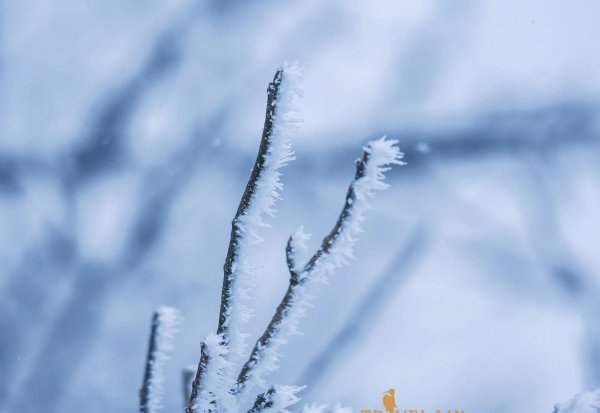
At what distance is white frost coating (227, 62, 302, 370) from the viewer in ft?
2.94

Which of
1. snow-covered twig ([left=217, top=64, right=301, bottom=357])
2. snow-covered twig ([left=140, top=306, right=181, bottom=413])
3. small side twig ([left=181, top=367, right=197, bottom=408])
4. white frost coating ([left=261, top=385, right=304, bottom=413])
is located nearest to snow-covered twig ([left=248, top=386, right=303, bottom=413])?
white frost coating ([left=261, top=385, right=304, bottom=413])

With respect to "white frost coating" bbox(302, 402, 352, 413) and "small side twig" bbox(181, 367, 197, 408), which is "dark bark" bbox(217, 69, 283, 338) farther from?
"small side twig" bbox(181, 367, 197, 408)

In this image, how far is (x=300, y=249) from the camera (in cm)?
104

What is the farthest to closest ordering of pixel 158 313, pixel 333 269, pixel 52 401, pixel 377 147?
1. pixel 52 401
2. pixel 158 313
3. pixel 333 269
4. pixel 377 147

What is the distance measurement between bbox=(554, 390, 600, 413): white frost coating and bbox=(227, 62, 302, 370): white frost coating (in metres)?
0.68

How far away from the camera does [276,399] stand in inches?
41.1

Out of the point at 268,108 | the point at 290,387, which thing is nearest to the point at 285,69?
the point at 268,108

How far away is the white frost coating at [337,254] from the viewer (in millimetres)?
876

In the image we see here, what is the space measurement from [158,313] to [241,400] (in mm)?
429

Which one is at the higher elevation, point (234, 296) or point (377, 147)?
point (377, 147)

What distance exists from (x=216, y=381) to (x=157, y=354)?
0.41 meters

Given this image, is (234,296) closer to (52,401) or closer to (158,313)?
(158,313)

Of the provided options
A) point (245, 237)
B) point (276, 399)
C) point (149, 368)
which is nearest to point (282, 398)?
point (276, 399)

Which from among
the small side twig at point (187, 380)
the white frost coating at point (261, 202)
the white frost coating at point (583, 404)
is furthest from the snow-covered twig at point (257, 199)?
the small side twig at point (187, 380)
